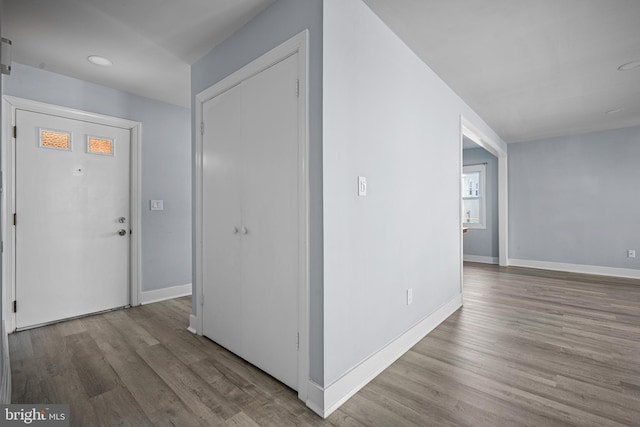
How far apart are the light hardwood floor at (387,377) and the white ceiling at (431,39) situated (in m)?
2.52

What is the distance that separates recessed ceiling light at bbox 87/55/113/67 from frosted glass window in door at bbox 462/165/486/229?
6777 mm

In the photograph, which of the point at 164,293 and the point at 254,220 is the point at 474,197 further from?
the point at 164,293

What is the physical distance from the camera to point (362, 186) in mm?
1968

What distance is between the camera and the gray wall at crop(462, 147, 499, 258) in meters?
6.55

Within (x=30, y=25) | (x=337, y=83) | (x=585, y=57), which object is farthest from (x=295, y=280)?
(x=585, y=57)

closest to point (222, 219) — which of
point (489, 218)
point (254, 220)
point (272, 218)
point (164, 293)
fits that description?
point (254, 220)

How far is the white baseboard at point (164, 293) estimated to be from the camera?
359 cm

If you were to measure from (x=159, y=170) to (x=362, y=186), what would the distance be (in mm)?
2935

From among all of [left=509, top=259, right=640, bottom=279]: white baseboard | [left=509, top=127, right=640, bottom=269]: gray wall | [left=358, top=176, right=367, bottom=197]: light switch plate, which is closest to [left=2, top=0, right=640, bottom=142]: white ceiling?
[left=358, top=176, right=367, bottom=197]: light switch plate

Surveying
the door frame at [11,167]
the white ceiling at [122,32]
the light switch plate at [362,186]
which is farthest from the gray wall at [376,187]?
the door frame at [11,167]

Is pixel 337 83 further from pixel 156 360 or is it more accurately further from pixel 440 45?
pixel 156 360

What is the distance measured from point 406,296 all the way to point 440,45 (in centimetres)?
212

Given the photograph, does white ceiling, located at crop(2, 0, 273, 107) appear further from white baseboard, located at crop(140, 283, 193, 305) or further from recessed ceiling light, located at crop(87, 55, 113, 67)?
white baseboard, located at crop(140, 283, 193, 305)

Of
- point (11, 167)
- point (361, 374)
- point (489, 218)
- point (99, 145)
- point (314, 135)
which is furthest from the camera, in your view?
point (489, 218)
